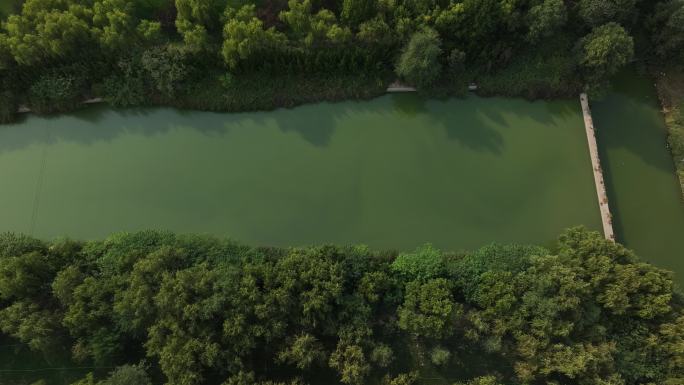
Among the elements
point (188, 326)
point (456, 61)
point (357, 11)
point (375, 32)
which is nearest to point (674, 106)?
point (456, 61)

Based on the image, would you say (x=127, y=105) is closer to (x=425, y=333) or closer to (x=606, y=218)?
(x=425, y=333)

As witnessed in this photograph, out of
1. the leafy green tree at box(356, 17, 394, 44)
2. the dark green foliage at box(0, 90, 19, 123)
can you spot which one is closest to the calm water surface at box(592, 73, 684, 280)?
the leafy green tree at box(356, 17, 394, 44)

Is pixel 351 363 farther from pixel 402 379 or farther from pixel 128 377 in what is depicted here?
pixel 128 377

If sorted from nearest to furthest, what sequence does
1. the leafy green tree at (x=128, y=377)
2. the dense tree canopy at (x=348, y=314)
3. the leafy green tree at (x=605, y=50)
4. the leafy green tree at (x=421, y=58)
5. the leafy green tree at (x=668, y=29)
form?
the leafy green tree at (x=128, y=377) → the dense tree canopy at (x=348, y=314) → the leafy green tree at (x=605, y=50) → the leafy green tree at (x=421, y=58) → the leafy green tree at (x=668, y=29)

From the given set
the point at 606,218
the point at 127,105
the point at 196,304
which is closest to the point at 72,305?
the point at 196,304

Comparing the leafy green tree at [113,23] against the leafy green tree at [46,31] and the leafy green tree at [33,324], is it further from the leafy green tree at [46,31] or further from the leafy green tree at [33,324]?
the leafy green tree at [33,324]

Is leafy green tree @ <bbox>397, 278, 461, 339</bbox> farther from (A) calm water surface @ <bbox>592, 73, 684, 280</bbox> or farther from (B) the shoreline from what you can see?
(B) the shoreline

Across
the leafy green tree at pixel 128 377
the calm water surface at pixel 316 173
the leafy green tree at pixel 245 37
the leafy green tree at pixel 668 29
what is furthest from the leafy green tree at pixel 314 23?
the leafy green tree at pixel 128 377

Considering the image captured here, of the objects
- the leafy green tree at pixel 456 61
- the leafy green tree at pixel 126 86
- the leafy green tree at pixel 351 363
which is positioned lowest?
the leafy green tree at pixel 351 363
